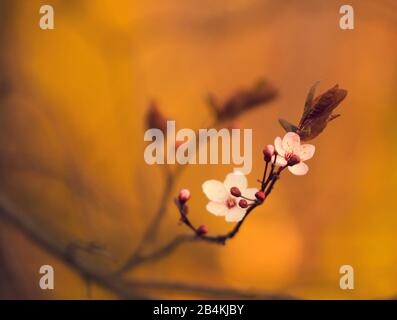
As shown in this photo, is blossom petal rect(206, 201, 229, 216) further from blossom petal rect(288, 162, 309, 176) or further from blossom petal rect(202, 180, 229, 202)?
blossom petal rect(288, 162, 309, 176)

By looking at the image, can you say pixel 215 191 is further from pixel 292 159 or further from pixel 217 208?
pixel 292 159

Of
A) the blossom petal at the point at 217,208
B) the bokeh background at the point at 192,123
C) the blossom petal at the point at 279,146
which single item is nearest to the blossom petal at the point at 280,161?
the blossom petal at the point at 279,146

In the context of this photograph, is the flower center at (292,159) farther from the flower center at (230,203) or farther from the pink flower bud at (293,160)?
the flower center at (230,203)

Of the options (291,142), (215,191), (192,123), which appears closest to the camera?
(291,142)

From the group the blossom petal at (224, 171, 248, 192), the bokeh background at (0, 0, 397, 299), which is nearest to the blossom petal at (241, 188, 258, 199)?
the blossom petal at (224, 171, 248, 192)

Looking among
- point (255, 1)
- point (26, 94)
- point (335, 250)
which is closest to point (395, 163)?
point (335, 250)

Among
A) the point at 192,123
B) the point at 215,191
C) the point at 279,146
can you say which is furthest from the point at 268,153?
the point at 192,123
